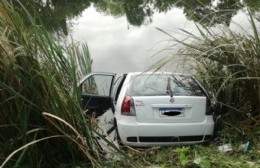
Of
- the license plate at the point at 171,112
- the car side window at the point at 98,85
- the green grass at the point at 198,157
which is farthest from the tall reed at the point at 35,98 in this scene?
the car side window at the point at 98,85

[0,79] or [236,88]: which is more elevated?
[0,79]

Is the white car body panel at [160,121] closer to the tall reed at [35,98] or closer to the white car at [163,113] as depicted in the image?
the white car at [163,113]

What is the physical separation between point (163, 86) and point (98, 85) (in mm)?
1447

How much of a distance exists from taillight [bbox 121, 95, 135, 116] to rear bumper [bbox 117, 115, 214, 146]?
0.30ft

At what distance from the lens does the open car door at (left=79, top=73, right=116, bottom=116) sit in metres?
8.16

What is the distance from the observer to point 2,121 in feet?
16.8

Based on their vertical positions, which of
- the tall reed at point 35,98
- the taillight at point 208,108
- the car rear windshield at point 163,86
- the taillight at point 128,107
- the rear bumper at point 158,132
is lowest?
the rear bumper at point 158,132

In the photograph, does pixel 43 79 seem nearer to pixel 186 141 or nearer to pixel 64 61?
pixel 64 61

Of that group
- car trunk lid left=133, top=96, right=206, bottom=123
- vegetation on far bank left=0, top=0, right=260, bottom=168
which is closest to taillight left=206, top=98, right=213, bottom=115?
car trunk lid left=133, top=96, right=206, bottom=123

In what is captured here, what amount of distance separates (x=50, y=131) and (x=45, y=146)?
0.85 ft

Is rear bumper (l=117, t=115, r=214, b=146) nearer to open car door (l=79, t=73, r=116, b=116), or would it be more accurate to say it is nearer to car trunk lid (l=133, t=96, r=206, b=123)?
car trunk lid (l=133, t=96, r=206, b=123)

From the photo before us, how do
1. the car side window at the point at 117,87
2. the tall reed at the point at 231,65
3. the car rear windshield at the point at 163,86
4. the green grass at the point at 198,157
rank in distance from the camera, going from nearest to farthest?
the green grass at the point at 198,157 < the tall reed at the point at 231,65 < the car rear windshield at the point at 163,86 < the car side window at the point at 117,87

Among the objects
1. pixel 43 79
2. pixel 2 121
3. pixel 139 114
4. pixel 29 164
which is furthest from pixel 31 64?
pixel 139 114

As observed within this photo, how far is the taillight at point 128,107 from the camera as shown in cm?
722
